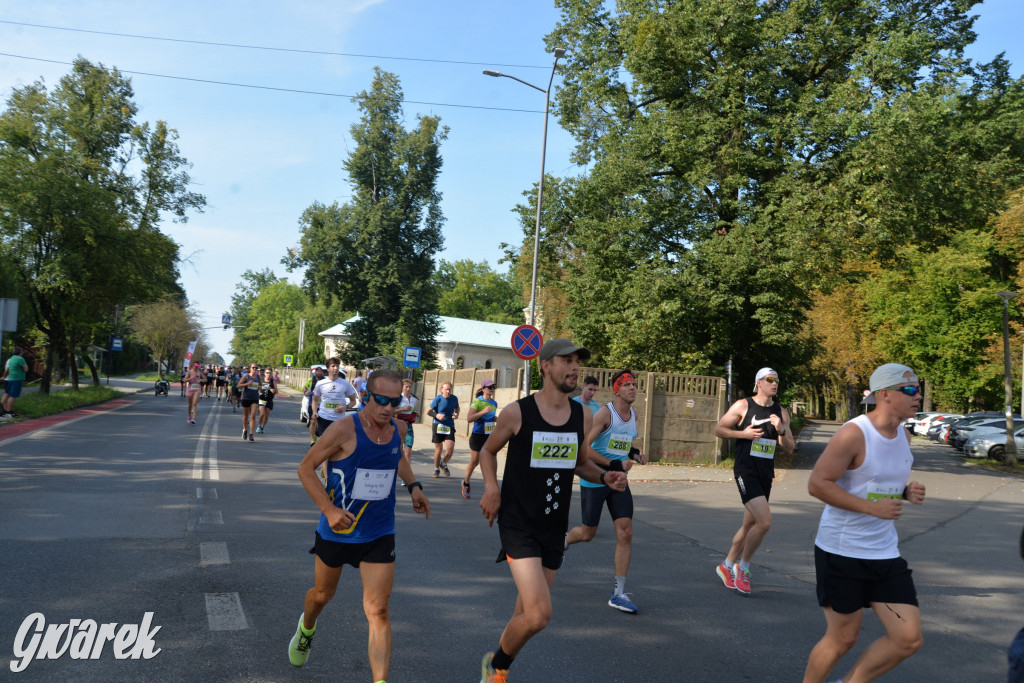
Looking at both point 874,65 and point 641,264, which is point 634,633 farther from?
point 874,65

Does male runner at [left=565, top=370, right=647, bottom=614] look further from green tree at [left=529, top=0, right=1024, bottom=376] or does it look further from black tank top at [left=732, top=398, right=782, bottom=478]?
green tree at [left=529, top=0, right=1024, bottom=376]

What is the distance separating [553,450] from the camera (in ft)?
14.8

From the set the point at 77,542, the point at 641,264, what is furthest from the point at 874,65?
the point at 77,542

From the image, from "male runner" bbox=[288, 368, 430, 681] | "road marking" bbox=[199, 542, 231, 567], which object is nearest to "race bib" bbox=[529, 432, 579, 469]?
"male runner" bbox=[288, 368, 430, 681]

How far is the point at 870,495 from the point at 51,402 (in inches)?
1134

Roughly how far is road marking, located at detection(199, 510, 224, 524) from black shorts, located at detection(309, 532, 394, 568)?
5263 millimetres

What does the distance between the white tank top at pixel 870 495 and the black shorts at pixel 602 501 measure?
2.74 meters

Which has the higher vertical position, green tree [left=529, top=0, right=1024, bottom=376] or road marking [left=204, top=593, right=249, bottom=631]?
green tree [left=529, top=0, right=1024, bottom=376]

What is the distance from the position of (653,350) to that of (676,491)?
8.09 metres

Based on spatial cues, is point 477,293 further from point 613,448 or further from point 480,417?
point 613,448

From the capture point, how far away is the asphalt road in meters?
5.05

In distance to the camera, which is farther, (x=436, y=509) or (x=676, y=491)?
(x=676, y=491)

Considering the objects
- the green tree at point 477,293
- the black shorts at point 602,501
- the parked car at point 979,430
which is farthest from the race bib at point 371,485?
the green tree at point 477,293

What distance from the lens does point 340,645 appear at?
5.25 m
